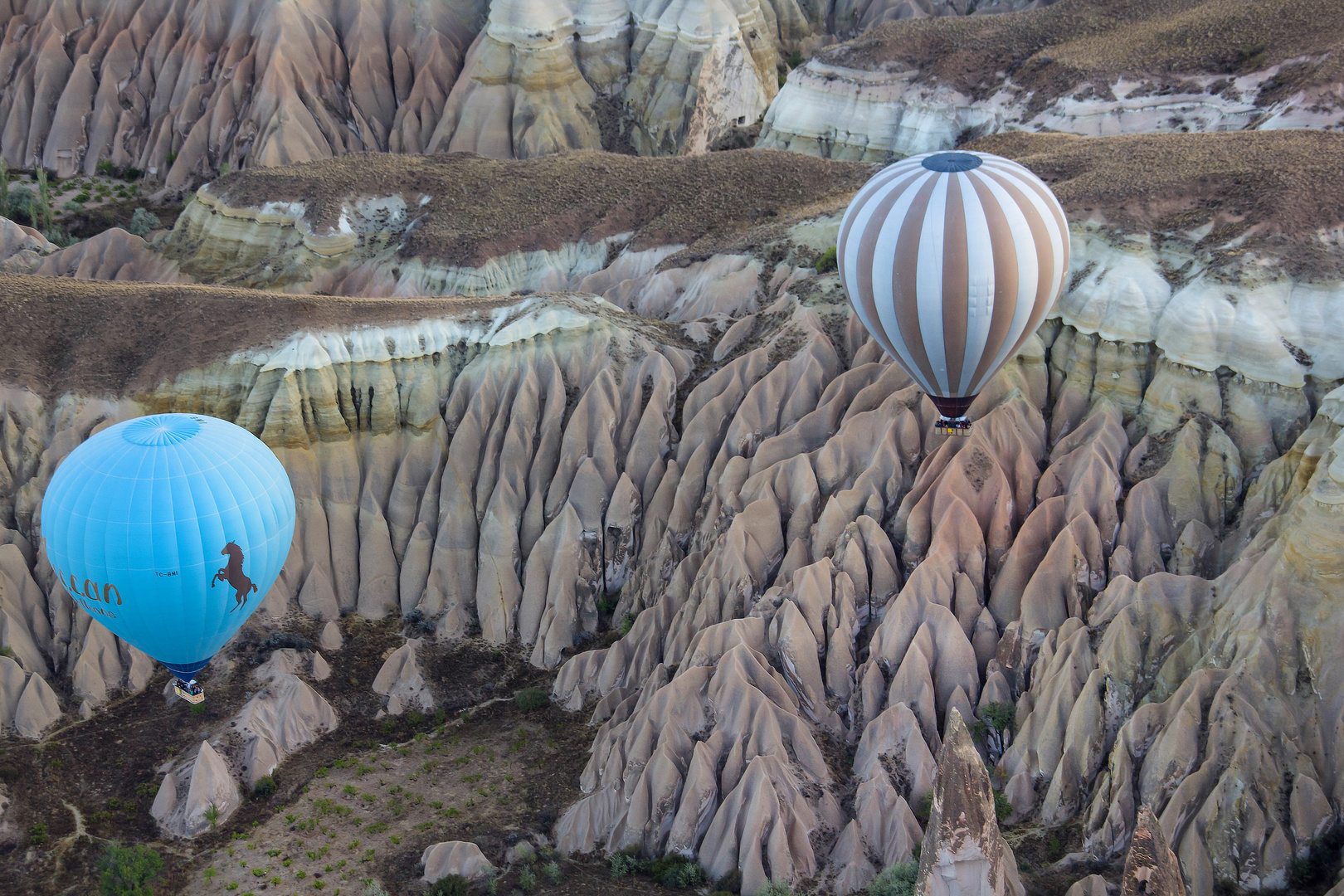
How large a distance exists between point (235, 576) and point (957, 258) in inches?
692

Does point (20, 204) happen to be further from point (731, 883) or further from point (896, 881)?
point (896, 881)

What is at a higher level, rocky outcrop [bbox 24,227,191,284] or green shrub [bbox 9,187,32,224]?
green shrub [bbox 9,187,32,224]

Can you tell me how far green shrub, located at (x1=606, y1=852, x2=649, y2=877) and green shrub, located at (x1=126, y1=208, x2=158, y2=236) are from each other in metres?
50.1

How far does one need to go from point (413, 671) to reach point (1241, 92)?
39.4 metres

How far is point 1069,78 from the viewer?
182 ft

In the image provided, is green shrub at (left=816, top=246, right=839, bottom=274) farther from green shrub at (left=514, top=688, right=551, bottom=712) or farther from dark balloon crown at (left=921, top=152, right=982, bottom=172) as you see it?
green shrub at (left=514, top=688, right=551, bottom=712)

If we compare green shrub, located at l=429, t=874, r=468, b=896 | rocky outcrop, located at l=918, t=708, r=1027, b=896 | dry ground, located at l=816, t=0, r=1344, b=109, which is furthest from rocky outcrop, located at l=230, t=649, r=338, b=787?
dry ground, located at l=816, t=0, r=1344, b=109

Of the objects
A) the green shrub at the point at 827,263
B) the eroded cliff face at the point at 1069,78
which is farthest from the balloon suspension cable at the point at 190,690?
the eroded cliff face at the point at 1069,78

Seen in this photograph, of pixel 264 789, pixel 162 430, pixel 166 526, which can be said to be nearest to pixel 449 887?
pixel 264 789

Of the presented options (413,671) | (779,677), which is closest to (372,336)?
(413,671)

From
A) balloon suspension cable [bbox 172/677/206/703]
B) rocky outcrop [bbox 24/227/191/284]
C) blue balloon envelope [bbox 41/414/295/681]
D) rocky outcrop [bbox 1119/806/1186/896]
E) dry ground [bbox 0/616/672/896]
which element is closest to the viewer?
rocky outcrop [bbox 1119/806/1186/896]

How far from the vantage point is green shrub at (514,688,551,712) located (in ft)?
109

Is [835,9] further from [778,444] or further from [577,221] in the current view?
[778,444]

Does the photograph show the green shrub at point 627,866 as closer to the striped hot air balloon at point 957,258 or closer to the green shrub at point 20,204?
the striped hot air balloon at point 957,258
